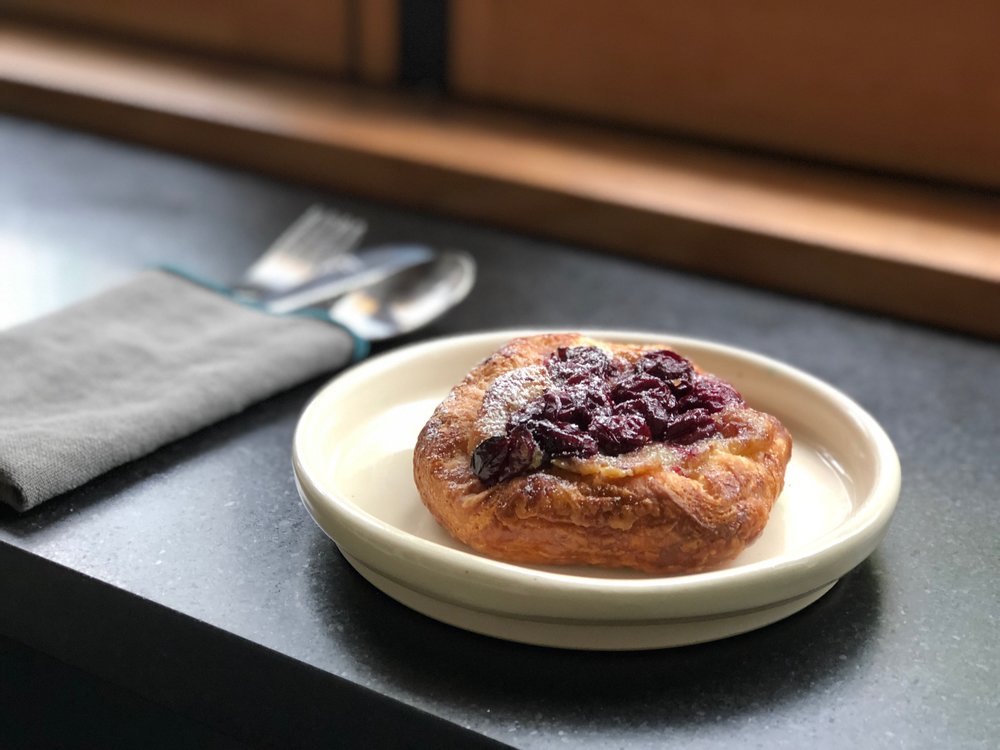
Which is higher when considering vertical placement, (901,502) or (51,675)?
(901,502)

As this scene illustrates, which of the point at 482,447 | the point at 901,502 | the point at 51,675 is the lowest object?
the point at 51,675

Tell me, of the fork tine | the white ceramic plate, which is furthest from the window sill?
the white ceramic plate

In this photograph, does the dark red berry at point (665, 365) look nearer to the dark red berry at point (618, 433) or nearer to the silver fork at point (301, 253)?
the dark red berry at point (618, 433)

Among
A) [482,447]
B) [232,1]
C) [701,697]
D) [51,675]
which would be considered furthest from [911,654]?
[232,1]

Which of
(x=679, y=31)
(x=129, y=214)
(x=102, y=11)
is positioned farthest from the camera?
(x=102, y=11)

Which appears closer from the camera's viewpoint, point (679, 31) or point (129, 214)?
point (129, 214)

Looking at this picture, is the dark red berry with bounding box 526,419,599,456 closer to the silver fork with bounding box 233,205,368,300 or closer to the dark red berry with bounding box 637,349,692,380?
the dark red berry with bounding box 637,349,692,380

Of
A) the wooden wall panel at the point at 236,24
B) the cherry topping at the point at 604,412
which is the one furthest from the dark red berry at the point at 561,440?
the wooden wall panel at the point at 236,24

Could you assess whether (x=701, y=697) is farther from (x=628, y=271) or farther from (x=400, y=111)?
(x=400, y=111)
